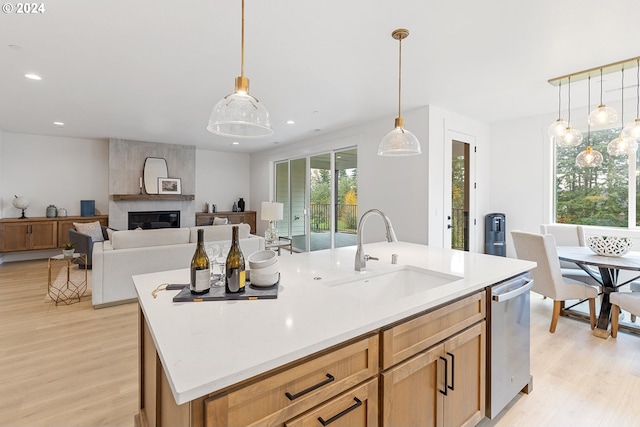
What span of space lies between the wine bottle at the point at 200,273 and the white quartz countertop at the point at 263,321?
0.27 feet

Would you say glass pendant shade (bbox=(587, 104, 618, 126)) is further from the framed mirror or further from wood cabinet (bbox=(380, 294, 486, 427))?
the framed mirror

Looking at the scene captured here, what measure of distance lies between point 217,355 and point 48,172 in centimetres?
768

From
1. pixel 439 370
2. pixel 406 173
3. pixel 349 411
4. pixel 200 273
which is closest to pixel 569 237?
pixel 406 173

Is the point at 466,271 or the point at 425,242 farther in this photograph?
the point at 425,242

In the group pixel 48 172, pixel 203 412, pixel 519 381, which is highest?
pixel 48 172

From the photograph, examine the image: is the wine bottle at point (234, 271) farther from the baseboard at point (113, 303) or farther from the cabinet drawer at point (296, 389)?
the baseboard at point (113, 303)

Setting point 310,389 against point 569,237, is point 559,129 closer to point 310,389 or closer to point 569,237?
point 569,237

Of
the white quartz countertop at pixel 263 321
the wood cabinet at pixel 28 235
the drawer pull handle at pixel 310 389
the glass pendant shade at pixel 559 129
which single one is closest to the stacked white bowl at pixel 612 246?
the glass pendant shade at pixel 559 129

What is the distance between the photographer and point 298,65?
9.55ft

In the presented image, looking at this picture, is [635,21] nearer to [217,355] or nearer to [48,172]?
[217,355]

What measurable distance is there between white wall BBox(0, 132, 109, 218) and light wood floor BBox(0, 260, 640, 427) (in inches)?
147

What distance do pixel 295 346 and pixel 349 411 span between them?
1.16ft

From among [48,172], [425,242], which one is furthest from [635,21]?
[48,172]

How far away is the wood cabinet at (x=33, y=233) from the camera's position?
5.56 m
